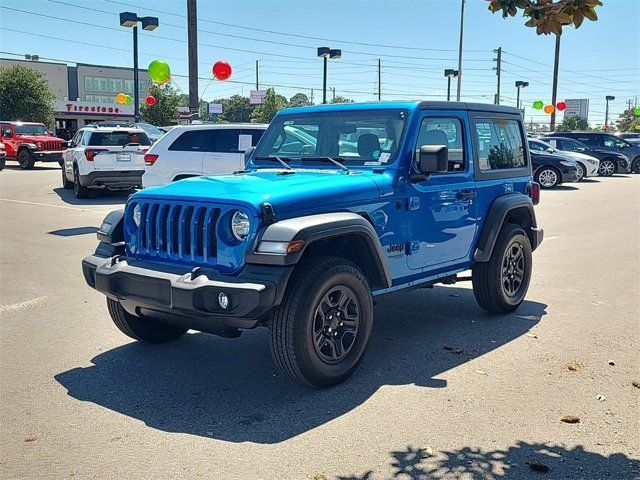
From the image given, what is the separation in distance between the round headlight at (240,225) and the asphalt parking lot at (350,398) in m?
1.09

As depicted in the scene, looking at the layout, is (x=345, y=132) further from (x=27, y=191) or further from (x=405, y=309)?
(x=27, y=191)

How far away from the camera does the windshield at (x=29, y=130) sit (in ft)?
91.8

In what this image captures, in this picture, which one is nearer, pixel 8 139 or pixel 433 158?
pixel 433 158

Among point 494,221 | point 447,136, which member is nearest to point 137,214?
point 447,136

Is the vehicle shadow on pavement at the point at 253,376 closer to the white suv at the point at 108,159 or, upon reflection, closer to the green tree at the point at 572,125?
the white suv at the point at 108,159

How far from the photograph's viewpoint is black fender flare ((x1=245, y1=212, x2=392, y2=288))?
4035mm

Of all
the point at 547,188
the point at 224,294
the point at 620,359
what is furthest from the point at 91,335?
the point at 547,188

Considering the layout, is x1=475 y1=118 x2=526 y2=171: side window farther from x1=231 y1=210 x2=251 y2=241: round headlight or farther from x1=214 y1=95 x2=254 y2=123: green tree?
x1=214 y1=95 x2=254 y2=123: green tree

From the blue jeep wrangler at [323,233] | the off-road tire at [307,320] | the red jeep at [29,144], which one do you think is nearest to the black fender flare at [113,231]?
the blue jeep wrangler at [323,233]

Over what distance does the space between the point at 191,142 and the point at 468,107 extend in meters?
7.38

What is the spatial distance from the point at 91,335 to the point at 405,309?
297 centimetres

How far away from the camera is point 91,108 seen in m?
60.2

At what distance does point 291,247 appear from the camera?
403cm

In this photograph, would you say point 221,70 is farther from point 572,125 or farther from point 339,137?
point 572,125
